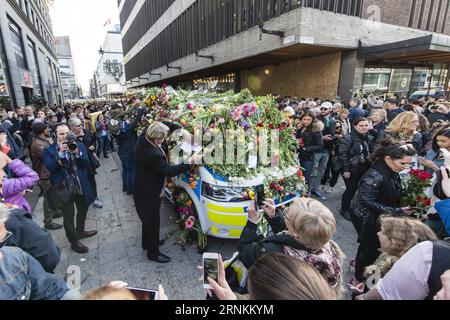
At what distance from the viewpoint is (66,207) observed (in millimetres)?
3508

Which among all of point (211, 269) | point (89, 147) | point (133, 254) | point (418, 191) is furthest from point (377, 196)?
point (89, 147)

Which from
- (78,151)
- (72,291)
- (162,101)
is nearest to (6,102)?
(162,101)

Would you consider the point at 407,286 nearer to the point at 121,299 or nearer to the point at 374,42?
the point at 121,299

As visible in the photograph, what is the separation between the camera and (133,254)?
3.54 m

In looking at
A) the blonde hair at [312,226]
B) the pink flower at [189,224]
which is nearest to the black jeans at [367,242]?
the blonde hair at [312,226]

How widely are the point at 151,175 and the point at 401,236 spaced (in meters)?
2.63

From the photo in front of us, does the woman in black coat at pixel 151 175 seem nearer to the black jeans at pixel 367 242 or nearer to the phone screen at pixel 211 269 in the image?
the phone screen at pixel 211 269

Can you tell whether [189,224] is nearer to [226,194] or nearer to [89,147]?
[226,194]

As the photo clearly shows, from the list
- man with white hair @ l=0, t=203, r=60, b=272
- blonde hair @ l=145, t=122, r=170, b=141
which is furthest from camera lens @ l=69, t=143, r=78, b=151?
man with white hair @ l=0, t=203, r=60, b=272

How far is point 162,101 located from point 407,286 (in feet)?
16.6

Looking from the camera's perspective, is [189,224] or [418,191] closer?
[418,191]

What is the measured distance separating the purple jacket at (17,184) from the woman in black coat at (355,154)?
4565 millimetres

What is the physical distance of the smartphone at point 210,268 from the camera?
4.94 feet

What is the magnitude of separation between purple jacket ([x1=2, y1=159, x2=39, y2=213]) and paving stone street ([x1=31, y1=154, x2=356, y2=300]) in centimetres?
114
